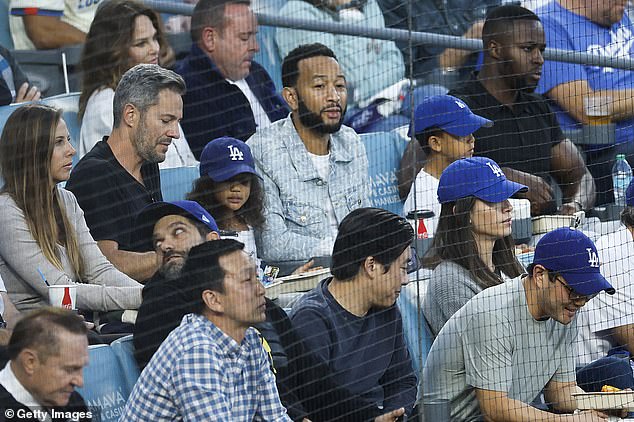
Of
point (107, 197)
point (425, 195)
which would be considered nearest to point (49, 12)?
point (107, 197)

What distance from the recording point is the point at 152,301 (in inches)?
161

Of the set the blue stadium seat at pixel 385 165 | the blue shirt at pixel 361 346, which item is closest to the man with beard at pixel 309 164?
the blue stadium seat at pixel 385 165

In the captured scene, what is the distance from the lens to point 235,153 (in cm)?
506

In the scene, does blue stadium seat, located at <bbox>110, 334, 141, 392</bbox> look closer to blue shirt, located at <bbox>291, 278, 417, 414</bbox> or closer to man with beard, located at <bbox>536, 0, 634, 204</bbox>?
blue shirt, located at <bbox>291, 278, 417, 414</bbox>

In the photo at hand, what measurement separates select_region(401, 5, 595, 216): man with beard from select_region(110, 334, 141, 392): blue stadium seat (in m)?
2.42

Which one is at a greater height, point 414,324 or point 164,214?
point 164,214

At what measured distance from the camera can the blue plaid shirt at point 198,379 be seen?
3.69 m

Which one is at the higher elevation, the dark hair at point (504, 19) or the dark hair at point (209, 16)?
the dark hair at point (209, 16)

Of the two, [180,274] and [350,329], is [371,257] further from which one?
[180,274]

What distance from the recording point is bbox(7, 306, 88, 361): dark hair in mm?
3568

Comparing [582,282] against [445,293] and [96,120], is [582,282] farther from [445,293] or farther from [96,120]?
[96,120]

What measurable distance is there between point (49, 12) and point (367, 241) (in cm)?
226

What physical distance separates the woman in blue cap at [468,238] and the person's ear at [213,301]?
47.7 inches

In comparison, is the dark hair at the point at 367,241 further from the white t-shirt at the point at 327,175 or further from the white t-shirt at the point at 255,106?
the white t-shirt at the point at 255,106
